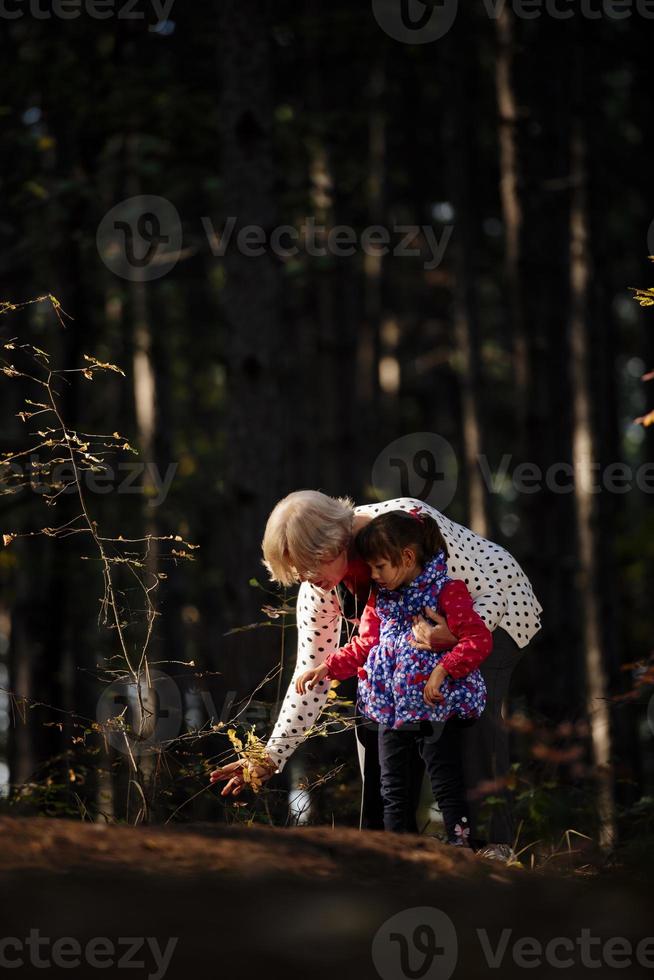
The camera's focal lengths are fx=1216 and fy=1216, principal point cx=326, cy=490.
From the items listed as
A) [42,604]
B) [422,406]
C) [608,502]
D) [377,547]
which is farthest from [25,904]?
[422,406]

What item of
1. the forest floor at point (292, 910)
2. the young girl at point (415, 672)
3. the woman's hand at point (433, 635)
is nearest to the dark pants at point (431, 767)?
the young girl at point (415, 672)

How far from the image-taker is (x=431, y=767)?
15.1ft

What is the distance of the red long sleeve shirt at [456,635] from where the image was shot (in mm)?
4434

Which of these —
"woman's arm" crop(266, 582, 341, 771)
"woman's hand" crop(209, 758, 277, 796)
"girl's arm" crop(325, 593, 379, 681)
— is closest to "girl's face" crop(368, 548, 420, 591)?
"girl's arm" crop(325, 593, 379, 681)

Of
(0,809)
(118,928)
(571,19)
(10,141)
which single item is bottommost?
(0,809)

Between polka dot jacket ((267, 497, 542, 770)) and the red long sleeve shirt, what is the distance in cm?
10

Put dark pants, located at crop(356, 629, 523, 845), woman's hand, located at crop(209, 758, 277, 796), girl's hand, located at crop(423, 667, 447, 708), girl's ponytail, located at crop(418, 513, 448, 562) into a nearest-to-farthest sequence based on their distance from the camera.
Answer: girl's hand, located at crop(423, 667, 447, 708) → girl's ponytail, located at crop(418, 513, 448, 562) → woman's hand, located at crop(209, 758, 277, 796) → dark pants, located at crop(356, 629, 523, 845)

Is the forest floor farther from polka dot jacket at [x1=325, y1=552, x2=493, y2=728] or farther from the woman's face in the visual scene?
the woman's face

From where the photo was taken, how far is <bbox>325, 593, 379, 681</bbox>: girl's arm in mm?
4750

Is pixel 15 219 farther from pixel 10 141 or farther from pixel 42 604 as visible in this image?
pixel 42 604

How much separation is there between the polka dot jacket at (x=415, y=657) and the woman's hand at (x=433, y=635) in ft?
0.09

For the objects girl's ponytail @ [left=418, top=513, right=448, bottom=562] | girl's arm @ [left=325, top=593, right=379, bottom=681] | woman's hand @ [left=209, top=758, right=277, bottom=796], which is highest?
girl's ponytail @ [left=418, top=513, right=448, bottom=562]

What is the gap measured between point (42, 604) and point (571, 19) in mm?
7811

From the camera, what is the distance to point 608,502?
36.3 ft
